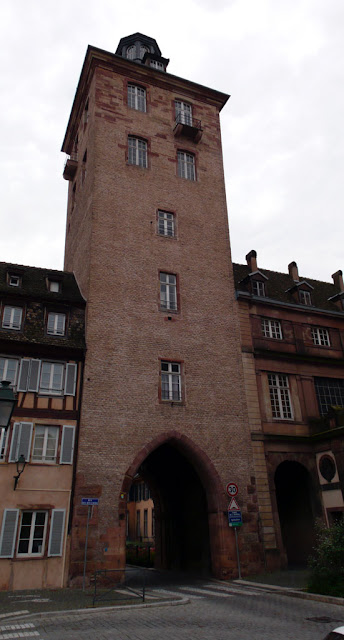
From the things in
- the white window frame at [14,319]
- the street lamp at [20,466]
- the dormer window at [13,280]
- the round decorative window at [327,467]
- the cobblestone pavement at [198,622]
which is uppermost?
the dormer window at [13,280]

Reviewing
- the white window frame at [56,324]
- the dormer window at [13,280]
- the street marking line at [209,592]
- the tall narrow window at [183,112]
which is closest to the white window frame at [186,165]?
the tall narrow window at [183,112]

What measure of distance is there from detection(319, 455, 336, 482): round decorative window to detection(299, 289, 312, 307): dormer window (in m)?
8.46

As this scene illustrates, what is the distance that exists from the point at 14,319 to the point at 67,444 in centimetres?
547

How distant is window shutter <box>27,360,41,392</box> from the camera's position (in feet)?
59.7

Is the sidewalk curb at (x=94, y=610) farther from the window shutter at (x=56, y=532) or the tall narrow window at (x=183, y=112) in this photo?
the tall narrow window at (x=183, y=112)

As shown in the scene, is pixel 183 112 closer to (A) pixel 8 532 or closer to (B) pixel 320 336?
(B) pixel 320 336

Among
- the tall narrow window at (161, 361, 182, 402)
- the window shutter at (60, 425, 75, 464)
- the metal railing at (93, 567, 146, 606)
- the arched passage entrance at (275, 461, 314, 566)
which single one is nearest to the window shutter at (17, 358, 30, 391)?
the window shutter at (60, 425, 75, 464)

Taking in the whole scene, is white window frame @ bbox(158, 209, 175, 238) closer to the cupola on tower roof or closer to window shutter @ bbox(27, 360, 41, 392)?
window shutter @ bbox(27, 360, 41, 392)

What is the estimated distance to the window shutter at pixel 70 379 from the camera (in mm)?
18672

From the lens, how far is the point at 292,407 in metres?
Answer: 22.8

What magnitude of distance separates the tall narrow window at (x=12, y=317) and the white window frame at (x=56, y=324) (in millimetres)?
1163

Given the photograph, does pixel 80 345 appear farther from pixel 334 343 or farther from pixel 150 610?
pixel 334 343

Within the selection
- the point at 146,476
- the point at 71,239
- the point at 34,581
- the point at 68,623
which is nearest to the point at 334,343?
the point at 146,476

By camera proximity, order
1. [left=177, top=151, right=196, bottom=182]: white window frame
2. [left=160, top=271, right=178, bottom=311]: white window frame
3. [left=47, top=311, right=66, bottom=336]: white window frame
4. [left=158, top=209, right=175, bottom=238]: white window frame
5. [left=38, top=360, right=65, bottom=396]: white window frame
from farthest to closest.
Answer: [left=177, top=151, right=196, bottom=182]: white window frame → [left=158, top=209, right=175, bottom=238]: white window frame → [left=160, top=271, right=178, bottom=311]: white window frame → [left=47, top=311, right=66, bottom=336]: white window frame → [left=38, top=360, right=65, bottom=396]: white window frame
